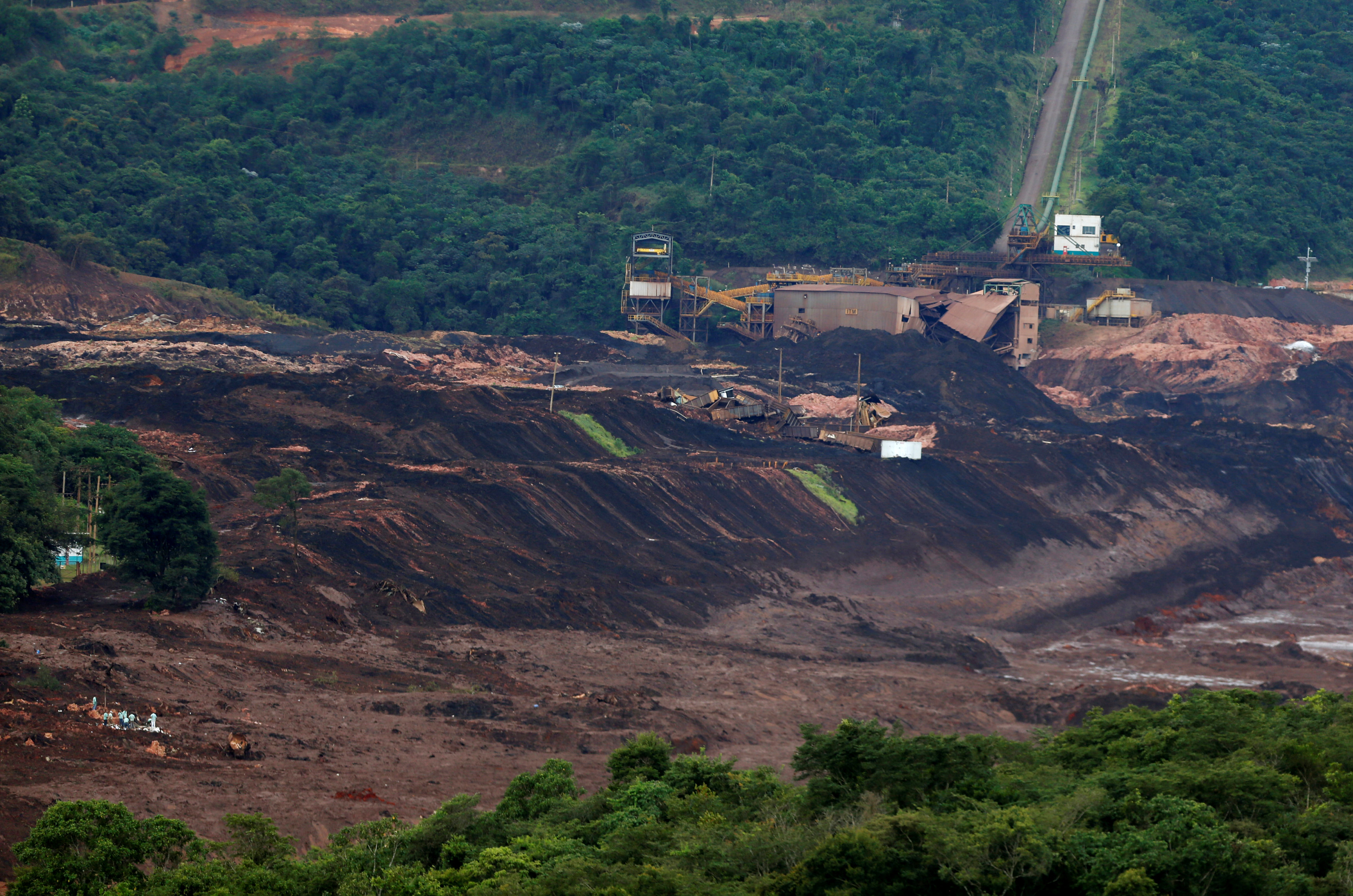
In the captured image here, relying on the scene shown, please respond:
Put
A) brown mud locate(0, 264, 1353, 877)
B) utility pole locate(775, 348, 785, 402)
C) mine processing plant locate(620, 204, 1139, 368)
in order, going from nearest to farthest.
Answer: brown mud locate(0, 264, 1353, 877), utility pole locate(775, 348, 785, 402), mine processing plant locate(620, 204, 1139, 368)

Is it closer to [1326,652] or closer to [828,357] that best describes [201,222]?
[828,357]

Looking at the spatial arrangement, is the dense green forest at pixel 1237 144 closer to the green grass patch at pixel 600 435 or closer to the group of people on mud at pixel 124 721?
the green grass patch at pixel 600 435

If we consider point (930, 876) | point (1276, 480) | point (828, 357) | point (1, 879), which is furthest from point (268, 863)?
point (828, 357)

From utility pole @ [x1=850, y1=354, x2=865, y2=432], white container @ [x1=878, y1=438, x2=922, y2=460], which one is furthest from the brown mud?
utility pole @ [x1=850, y1=354, x2=865, y2=432]

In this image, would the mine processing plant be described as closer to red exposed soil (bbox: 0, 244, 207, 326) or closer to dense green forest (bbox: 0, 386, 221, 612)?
red exposed soil (bbox: 0, 244, 207, 326)

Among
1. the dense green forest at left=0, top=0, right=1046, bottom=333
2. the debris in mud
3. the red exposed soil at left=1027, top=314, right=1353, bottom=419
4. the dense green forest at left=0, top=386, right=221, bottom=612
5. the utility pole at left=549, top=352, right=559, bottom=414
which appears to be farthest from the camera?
the dense green forest at left=0, top=0, right=1046, bottom=333

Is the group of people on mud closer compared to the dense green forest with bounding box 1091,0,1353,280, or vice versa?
the group of people on mud
